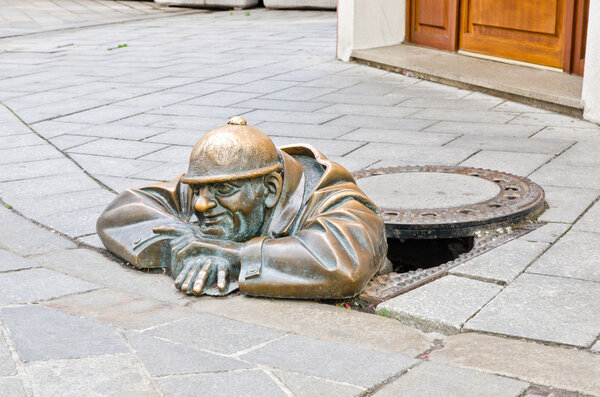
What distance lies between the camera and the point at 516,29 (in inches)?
292

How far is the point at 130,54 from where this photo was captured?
9680mm

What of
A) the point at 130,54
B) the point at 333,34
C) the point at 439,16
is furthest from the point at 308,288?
the point at 333,34

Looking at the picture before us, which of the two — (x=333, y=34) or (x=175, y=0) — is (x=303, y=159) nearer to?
(x=333, y=34)

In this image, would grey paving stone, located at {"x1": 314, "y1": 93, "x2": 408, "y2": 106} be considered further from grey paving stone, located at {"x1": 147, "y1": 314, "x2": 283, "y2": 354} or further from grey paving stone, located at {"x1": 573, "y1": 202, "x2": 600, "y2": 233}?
grey paving stone, located at {"x1": 147, "y1": 314, "x2": 283, "y2": 354}

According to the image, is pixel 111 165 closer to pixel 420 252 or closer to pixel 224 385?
pixel 420 252

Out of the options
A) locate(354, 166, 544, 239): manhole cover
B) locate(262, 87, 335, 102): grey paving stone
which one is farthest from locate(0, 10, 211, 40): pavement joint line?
locate(354, 166, 544, 239): manhole cover

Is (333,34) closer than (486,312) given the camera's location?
No

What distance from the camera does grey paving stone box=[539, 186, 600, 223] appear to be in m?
3.93

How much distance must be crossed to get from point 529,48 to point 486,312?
4.82 meters

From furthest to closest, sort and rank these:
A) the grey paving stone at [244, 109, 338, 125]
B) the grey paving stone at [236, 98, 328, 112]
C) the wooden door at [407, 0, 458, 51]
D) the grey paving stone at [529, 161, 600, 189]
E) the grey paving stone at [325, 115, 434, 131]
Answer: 1. the wooden door at [407, 0, 458, 51]
2. the grey paving stone at [236, 98, 328, 112]
3. the grey paving stone at [244, 109, 338, 125]
4. the grey paving stone at [325, 115, 434, 131]
5. the grey paving stone at [529, 161, 600, 189]

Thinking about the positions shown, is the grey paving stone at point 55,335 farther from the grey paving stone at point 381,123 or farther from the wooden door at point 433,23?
the wooden door at point 433,23

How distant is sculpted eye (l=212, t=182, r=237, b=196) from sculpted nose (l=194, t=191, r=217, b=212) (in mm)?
39

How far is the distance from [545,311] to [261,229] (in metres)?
1.10

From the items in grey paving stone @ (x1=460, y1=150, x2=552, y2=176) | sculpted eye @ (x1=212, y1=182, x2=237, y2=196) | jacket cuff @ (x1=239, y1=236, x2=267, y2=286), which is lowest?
grey paving stone @ (x1=460, y1=150, x2=552, y2=176)
